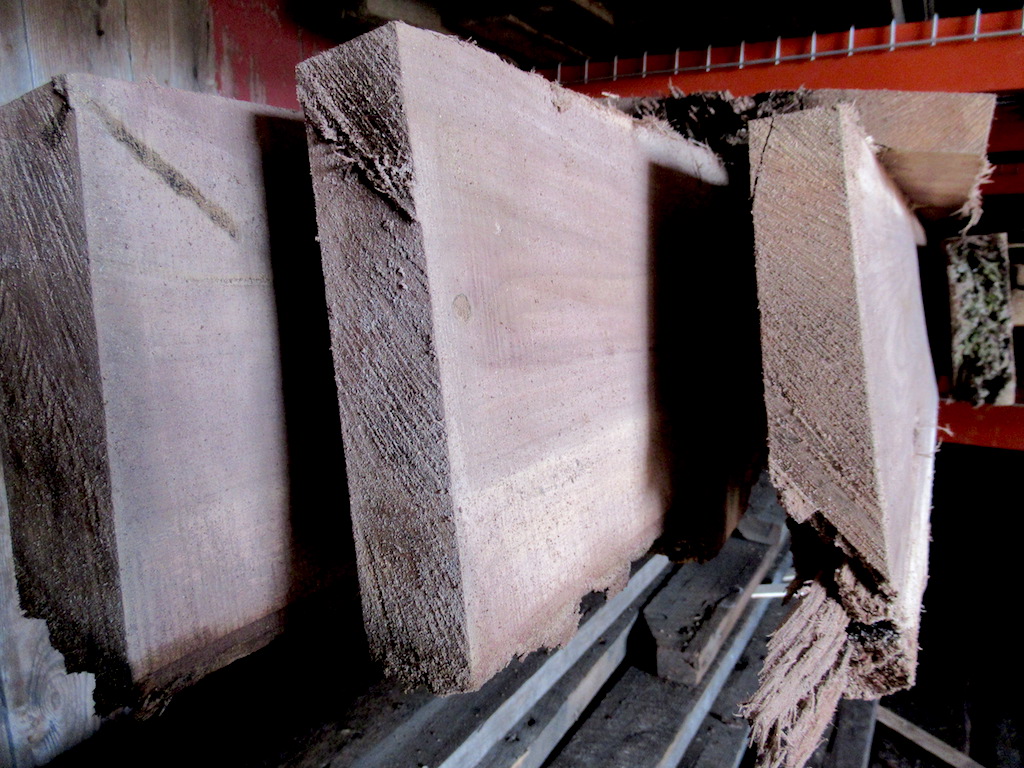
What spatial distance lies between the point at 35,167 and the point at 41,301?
0.35ft

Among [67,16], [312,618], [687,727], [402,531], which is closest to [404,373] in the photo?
[402,531]

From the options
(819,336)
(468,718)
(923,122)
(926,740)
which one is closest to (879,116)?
(923,122)

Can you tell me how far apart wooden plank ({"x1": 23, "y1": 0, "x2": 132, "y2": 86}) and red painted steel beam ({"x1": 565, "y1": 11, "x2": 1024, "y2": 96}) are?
50.8 inches

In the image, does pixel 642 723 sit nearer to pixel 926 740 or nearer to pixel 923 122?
pixel 923 122

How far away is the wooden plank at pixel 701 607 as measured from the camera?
1.86 meters

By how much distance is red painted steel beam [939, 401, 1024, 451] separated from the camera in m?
1.97

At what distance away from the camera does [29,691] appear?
135cm

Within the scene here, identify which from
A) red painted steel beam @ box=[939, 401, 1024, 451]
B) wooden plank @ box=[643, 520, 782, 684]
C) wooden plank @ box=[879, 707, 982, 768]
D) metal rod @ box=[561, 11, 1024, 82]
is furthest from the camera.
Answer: wooden plank @ box=[879, 707, 982, 768]

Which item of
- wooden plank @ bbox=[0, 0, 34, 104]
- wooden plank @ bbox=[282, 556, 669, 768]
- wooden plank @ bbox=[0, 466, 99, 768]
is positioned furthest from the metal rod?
wooden plank @ bbox=[0, 466, 99, 768]

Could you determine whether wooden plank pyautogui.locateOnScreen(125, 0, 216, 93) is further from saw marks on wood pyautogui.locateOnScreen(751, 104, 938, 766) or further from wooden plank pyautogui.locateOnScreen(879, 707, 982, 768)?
wooden plank pyautogui.locateOnScreen(879, 707, 982, 768)

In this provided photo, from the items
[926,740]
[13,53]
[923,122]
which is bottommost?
[926,740]

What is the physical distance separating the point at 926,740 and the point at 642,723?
2214mm

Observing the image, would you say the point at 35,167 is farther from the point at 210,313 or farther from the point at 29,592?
the point at 29,592

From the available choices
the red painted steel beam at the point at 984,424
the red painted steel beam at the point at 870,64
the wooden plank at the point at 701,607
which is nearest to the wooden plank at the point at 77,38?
the red painted steel beam at the point at 870,64
